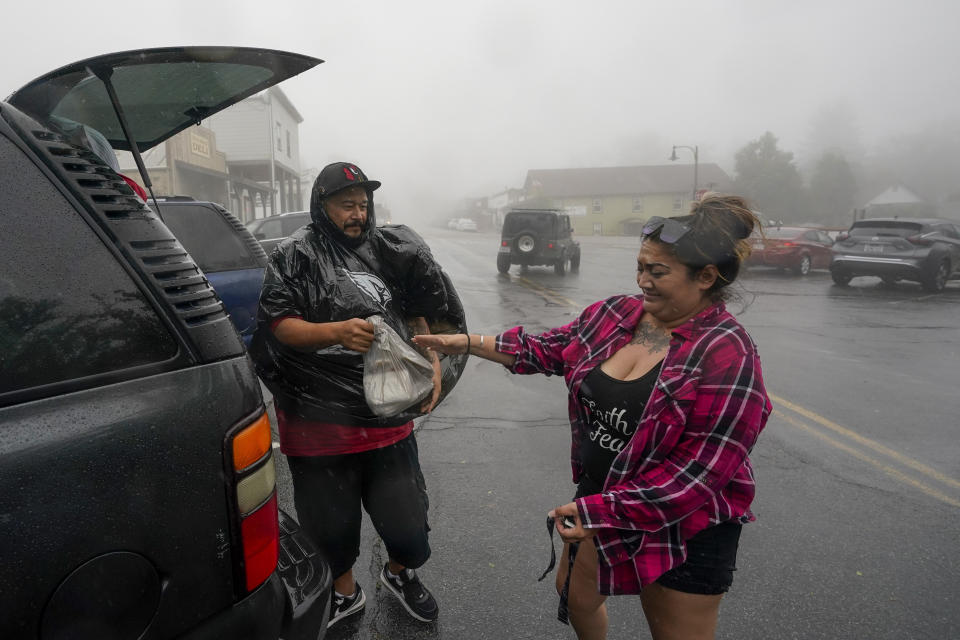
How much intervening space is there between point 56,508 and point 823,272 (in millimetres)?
19712

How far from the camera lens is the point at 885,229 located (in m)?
13.3

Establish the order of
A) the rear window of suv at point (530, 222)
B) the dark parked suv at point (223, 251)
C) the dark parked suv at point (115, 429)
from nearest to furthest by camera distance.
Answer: the dark parked suv at point (115, 429)
the dark parked suv at point (223, 251)
the rear window of suv at point (530, 222)

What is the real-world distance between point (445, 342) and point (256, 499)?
3.07 feet

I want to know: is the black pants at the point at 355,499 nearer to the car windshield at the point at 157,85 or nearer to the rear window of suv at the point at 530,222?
the car windshield at the point at 157,85

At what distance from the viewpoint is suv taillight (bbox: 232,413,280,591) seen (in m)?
1.34

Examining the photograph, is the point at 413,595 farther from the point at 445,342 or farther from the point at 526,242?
the point at 526,242

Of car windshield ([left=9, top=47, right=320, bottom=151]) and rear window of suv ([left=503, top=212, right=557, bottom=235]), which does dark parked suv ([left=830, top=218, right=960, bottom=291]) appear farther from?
car windshield ([left=9, top=47, right=320, bottom=151])

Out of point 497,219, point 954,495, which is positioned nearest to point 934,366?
point 954,495

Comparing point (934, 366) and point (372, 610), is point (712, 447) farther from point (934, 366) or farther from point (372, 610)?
point (934, 366)

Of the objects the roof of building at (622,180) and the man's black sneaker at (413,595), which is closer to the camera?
the man's black sneaker at (413,595)

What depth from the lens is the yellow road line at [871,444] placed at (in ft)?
12.3

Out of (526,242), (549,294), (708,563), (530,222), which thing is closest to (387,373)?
(708,563)

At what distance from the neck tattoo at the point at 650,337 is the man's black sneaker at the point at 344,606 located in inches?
61.7

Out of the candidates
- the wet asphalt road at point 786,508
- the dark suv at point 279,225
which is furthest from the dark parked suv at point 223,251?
the dark suv at point 279,225
